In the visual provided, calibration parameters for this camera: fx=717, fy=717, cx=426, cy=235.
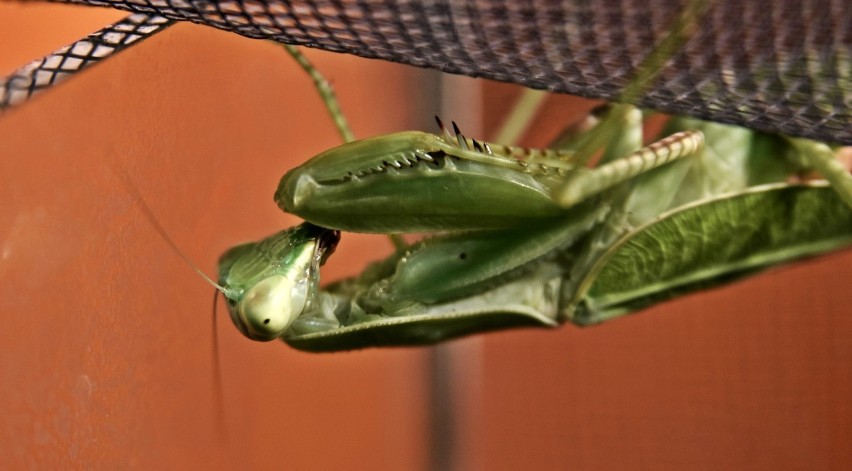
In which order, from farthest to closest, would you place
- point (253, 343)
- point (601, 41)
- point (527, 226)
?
point (253, 343) < point (527, 226) < point (601, 41)

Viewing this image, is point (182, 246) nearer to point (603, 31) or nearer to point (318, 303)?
point (318, 303)

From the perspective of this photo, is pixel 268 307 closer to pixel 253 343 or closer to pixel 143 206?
pixel 143 206

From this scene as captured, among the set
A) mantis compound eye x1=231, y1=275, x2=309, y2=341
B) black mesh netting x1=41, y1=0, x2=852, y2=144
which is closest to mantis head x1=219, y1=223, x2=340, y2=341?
mantis compound eye x1=231, y1=275, x2=309, y2=341

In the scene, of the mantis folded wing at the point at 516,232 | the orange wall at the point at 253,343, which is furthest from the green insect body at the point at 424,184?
the orange wall at the point at 253,343

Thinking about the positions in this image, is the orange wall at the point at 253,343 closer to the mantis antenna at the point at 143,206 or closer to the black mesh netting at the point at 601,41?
the mantis antenna at the point at 143,206

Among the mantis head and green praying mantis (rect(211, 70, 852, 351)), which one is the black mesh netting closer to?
green praying mantis (rect(211, 70, 852, 351))

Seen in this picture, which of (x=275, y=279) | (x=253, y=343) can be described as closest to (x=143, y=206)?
(x=275, y=279)

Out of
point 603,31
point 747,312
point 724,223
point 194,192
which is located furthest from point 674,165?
point 747,312
